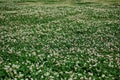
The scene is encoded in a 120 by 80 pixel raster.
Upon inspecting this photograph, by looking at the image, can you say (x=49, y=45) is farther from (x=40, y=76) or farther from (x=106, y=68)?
(x=40, y=76)

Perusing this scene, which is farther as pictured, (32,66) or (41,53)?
(41,53)

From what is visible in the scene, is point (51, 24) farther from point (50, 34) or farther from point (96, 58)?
point (96, 58)

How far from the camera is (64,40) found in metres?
17.3

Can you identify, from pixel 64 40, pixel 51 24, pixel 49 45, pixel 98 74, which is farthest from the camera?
pixel 51 24

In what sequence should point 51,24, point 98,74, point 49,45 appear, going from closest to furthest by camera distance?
point 98,74
point 49,45
point 51,24

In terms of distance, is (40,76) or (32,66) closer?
(40,76)

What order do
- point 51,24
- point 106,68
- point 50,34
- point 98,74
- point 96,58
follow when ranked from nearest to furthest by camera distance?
point 98,74, point 106,68, point 96,58, point 50,34, point 51,24

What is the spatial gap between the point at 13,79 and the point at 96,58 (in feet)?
17.1

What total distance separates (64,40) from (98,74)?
6955 mm

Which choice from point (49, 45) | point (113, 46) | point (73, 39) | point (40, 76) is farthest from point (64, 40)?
point (40, 76)

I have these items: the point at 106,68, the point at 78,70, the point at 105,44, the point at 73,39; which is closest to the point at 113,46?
the point at 105,44

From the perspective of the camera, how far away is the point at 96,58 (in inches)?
507

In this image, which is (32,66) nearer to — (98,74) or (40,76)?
(40,76)

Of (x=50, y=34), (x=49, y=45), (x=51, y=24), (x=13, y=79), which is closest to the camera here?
(x=13, y=79)
